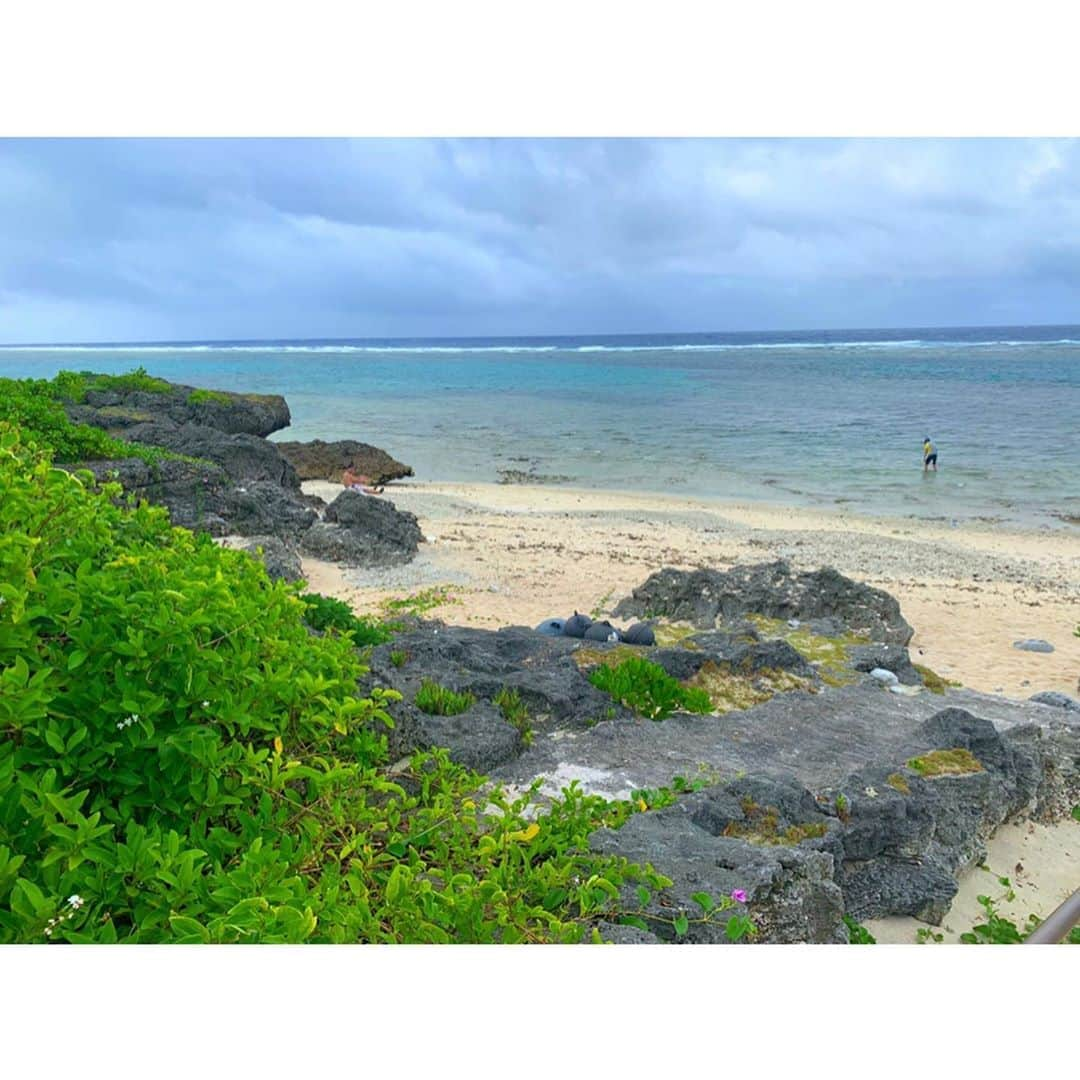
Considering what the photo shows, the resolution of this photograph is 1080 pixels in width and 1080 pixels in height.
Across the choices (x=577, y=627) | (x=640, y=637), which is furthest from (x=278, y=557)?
(x=640, y=637)

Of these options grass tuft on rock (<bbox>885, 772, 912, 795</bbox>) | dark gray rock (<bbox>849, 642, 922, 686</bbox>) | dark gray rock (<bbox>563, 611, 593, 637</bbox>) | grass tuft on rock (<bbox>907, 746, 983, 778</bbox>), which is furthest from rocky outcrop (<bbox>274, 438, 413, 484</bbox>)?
grass tuft on rock (<bbox>885, 772, 912, 795</bbox>)

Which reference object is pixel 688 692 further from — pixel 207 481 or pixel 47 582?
pixel 207 481

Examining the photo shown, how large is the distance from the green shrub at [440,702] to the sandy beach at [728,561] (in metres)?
4.82

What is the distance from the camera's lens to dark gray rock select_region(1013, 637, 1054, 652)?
9375 mm

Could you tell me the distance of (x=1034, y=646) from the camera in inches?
372

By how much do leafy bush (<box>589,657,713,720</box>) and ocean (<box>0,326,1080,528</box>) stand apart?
51.6 ft

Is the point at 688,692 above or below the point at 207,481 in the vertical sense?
below

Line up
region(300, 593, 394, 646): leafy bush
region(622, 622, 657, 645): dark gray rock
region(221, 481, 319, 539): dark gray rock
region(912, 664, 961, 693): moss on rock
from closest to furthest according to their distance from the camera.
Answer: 1. region(300, 593, 394, 646): leafy bush
2. region(912, 664, 961, 693): moss on rock
3. region(622, 622, 657, 645): dark gray rock
4. region(221, 481, 319, 539): dark gray rock

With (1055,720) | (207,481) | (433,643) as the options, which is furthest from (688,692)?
(207,481)

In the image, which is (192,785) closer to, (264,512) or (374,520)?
(264,512)

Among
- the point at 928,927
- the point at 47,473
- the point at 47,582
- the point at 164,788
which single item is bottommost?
the point at 928,927

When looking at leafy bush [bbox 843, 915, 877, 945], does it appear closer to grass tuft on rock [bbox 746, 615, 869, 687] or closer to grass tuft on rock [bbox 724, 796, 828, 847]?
grass tuft on rock [bbox 724, 796, 828, 847]

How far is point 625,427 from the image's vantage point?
35812 millimetres
